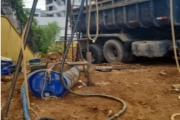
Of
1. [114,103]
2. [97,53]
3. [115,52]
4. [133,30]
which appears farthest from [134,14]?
[114,103]

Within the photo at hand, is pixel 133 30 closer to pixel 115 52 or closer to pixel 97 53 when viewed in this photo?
pixel 115 52

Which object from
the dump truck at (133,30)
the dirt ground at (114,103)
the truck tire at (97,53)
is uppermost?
the dump truck at (133,30)

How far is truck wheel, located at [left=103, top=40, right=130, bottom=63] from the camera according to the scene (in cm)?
842

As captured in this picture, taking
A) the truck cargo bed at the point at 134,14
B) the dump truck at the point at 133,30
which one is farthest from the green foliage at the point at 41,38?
the truck cargo bed at the point at 134,14

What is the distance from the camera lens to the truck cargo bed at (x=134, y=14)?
6.59 meters

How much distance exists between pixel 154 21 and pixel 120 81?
2803 millimetres

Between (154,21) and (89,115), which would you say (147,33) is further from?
(89,115)

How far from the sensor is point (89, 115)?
307 centimetres

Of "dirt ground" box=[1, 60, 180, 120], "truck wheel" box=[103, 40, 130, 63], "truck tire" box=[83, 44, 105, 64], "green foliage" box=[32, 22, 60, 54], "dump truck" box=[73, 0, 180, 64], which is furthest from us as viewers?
"green foliage" box=[32, 22, 60, 54]

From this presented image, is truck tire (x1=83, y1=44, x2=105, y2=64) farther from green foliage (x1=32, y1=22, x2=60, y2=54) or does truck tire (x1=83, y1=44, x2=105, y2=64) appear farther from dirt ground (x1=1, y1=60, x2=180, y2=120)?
green foliage (x1=32, y1=22, x2=60, y2=54)

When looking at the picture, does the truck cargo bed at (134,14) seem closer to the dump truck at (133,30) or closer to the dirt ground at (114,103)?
the dump truck at (133,30)

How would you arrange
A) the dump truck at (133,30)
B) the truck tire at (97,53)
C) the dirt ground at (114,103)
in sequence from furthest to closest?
1. the truck tire at (97,53)
2. the dump truck at (133,30)
3. the dirt ground at (114,103)

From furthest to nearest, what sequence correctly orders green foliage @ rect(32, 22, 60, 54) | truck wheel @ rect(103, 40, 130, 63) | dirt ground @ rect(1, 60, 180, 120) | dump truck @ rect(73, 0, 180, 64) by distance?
1. green foliage @ rect(32, 22, 60, 54)
2. truck wheel @ rect(103, 40, 130, 63)
3. dump truck @ rect(73, 0, 180, 64)
4. dirt ground @ rect(1, 60, 180, 120)

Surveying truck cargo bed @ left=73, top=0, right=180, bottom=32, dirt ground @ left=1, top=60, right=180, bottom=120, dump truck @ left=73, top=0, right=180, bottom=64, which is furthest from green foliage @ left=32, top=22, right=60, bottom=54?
dirt ground @ left=1, top=60, right=180, bottom=120
